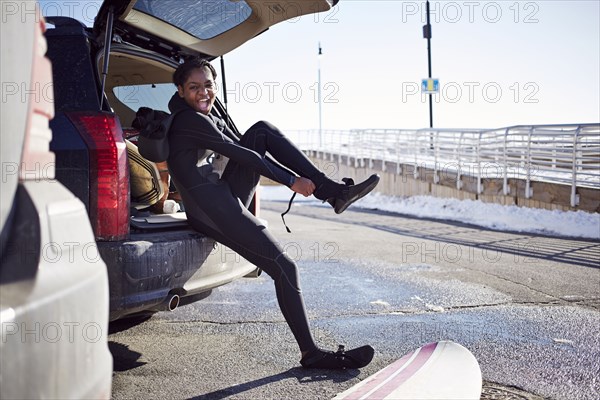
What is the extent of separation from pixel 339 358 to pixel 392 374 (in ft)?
1.35

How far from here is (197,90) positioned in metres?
3.93

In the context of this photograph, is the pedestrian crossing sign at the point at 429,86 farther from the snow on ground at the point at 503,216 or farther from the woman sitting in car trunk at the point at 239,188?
the woman sitting in car trunk at the point at 239,188

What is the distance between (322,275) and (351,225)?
596 cm

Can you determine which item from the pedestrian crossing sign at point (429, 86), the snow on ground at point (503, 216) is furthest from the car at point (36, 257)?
the pedestrian crossing sign at point (429, 86)

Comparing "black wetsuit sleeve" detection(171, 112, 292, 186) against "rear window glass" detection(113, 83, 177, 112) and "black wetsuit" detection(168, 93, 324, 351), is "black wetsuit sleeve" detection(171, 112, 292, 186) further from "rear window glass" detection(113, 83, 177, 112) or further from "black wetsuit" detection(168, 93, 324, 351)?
"rear window glass" detection(113, 83, 177, 112)

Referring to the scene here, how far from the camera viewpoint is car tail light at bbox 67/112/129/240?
120 inches

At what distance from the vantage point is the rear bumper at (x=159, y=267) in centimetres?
306

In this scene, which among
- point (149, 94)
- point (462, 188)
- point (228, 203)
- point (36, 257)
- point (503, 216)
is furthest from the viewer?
point (462, 188)

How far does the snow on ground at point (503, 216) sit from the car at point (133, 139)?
327 inches

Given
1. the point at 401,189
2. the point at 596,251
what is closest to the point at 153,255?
the point at 596,251

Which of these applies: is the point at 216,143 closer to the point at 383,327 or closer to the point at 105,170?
the point at 105,170

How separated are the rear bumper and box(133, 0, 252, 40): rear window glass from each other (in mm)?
1396

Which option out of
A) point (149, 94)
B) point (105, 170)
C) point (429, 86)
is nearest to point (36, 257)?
point (105, 170)

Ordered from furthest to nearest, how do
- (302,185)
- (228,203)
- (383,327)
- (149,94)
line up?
(149,94), (383,327), (302,185), (228,203)
